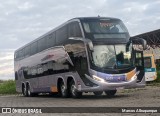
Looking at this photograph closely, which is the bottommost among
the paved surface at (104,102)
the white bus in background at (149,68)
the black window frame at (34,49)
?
the paved surface at (104,102)

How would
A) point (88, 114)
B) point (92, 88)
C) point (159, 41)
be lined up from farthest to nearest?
point (159, 41)
point (92, 88)
point (88, 114)

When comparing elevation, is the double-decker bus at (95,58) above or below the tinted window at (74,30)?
below

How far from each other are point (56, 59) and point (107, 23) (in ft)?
14.0

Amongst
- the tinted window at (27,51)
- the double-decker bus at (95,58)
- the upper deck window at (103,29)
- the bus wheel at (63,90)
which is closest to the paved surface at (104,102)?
the bus wheel at (63,90)

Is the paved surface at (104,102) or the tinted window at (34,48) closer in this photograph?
the paved surface at (104,102)

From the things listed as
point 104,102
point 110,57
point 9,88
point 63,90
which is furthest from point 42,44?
point 9,88

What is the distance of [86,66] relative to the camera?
18719mm

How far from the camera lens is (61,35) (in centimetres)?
2147

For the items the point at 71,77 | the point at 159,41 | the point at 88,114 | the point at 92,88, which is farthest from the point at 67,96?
the point at 159,41

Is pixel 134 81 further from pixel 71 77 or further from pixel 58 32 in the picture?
pixel 58 32

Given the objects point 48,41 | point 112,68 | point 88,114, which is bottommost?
point 88,114

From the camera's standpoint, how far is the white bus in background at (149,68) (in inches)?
1383

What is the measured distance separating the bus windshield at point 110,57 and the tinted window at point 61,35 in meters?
2.70

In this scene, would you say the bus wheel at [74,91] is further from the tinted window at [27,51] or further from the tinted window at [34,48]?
the tinted window at [27,51]
